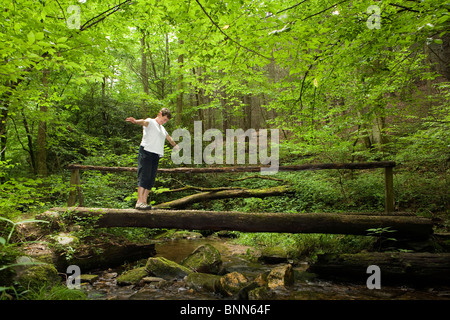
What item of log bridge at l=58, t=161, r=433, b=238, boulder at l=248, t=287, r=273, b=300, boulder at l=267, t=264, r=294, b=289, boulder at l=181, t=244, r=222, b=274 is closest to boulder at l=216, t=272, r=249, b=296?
boulder at l=248, t=287, r=273, b=300

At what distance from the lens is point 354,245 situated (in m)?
4.93

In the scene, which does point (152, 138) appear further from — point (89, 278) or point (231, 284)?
point (231, 284)

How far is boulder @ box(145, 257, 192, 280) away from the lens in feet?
13.2

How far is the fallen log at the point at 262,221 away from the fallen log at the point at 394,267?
0.60m

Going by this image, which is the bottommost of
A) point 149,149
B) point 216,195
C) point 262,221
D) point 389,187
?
point 262,221

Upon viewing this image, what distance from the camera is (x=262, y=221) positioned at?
177 inches

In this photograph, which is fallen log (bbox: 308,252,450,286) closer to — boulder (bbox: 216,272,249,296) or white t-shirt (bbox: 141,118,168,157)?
boulder (bbox: 216,272,249,296)

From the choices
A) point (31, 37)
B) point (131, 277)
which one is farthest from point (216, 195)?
point (31, 37)

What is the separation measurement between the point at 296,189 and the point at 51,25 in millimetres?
7852

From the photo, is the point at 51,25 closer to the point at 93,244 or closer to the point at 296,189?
the point at 93,244

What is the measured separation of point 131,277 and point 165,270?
562mm

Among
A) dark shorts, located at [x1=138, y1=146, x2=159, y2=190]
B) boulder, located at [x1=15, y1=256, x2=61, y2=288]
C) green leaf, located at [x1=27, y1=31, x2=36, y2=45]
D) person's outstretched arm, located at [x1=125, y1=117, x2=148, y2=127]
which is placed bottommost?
boulder, located at [x1=15, y1=256, x2=61, y2=288]

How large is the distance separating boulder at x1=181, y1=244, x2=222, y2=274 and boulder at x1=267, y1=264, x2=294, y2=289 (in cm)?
116

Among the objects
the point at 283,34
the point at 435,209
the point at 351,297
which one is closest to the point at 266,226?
the point at 351,297
